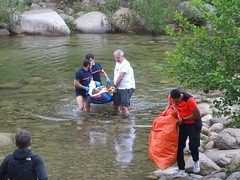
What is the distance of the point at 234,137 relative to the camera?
9.70 metres

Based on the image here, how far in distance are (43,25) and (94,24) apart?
9.46 feet

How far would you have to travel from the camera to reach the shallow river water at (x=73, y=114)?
9367mm

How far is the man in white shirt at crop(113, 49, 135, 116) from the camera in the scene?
11.8 meters

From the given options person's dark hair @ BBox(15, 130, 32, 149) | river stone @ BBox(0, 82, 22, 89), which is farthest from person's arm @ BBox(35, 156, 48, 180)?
river stone @ BBox(0, 82, 22, 89)

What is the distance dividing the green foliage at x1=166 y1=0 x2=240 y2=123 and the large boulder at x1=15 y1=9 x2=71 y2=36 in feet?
65.8

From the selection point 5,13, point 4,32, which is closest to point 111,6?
point 5,13

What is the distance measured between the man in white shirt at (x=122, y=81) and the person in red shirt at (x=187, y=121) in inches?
139

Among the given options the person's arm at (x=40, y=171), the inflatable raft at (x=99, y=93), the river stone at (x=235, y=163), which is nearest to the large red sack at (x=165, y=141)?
the river stone at (x=235, y=163)

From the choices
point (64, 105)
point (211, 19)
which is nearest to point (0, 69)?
point (64, 105)

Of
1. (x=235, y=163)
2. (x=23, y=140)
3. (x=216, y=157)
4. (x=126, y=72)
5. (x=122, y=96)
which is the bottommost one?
(x=216, y=157)

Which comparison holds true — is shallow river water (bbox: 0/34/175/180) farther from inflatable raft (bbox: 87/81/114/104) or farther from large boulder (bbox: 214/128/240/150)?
large boulder (bbox: 214/128/240/150)

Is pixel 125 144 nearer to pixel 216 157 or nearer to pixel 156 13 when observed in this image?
pixel 216 157

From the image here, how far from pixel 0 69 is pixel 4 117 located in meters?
6.38

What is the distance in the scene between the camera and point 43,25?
27.3 metres
